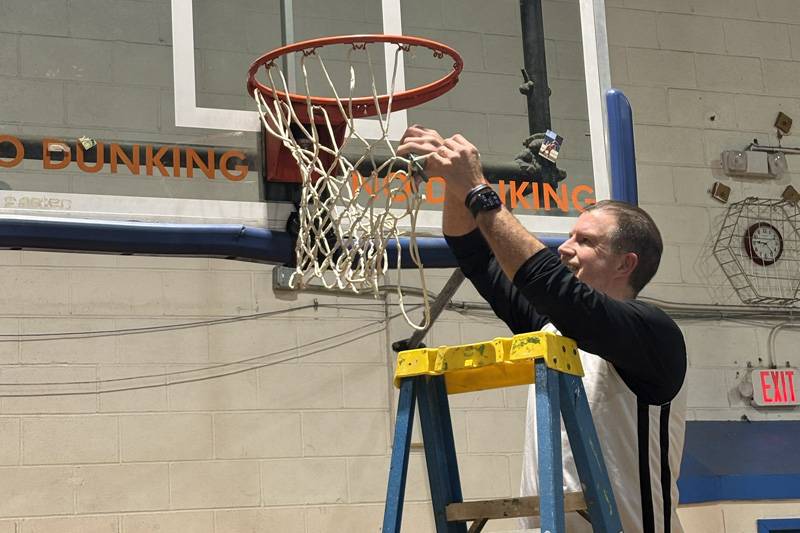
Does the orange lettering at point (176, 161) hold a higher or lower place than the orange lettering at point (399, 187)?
higher

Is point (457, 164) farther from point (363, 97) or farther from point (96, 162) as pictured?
point (96, 162)

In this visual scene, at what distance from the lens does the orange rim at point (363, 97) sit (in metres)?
3.25

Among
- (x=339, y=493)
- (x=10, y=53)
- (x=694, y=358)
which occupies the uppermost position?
(x=10, y=53)

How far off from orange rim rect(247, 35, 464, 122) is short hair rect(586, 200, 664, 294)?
0.99 meters

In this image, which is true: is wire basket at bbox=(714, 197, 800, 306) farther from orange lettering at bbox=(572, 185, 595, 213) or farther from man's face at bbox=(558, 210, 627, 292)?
man's face at bbox=(558, 210, 627, 292)

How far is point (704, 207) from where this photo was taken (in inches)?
239

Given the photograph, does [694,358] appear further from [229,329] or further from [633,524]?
[633,524]

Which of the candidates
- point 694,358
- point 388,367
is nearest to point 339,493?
point 388,367

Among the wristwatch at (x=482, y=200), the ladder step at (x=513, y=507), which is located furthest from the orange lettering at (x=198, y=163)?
the ladder step at (x=513, y=507)

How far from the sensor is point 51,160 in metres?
3.31

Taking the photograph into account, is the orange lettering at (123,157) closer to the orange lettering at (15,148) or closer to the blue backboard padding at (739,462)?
the orange lettering at (15,148)

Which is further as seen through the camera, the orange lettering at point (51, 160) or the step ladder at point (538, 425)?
the orange lettering at point (51, 160)

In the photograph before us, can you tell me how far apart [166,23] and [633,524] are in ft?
7.12

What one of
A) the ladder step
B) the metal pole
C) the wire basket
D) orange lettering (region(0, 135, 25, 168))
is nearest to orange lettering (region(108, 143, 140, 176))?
→ orange lettering (region(0, 135, 25, 168))
